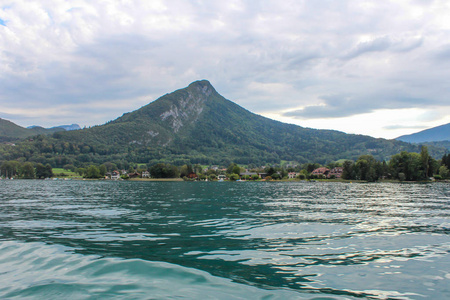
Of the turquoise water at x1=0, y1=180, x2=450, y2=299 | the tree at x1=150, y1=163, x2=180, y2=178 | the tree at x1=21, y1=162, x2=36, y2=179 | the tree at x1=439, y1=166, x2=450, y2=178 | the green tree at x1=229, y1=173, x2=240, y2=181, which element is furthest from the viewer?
the green tree at x1=229, y1=173, x2=240, y2=181

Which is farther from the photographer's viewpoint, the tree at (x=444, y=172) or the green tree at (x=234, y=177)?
the green tree at (x=234, y=177)

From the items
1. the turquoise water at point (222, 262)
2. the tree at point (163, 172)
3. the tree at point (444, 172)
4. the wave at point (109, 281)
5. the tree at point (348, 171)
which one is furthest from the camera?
the tree at point (163, 172)

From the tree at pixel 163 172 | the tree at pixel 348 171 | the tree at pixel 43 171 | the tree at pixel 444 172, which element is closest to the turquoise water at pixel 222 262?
the tree at pixel 348 171

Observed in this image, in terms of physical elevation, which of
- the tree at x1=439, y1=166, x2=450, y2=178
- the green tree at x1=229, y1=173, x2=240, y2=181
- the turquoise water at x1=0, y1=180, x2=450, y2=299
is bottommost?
the green tree at x1=229, y1=173, x2=240, y2=181

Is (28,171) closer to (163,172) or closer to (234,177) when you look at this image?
(163,172)

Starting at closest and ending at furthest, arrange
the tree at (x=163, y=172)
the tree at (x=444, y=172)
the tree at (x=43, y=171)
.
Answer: the tree at (x=444, y=172) < the tree at (x=163, y=172) < the tree at (x=43, y=171)

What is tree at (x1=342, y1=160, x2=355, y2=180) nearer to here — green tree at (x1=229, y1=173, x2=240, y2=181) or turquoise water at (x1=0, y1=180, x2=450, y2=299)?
green tree at (x1=229, y1=173, x2=240, y2=181)

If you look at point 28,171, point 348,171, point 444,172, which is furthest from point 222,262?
point 28,171

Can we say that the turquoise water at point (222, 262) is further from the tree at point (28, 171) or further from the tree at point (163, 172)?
the tree at point (28, 171)

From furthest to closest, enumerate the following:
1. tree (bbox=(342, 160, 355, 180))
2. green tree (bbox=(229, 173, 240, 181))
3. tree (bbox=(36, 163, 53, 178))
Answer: tree (bbox=(36, 163, 53, 178))
green tree (bbox=(229, 173, 240, 181))
tree (bbox=(342, 160, 355, 180))

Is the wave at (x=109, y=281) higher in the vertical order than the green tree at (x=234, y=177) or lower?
higher

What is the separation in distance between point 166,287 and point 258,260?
4.09 metres

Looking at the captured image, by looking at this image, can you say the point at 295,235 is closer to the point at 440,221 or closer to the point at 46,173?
the point at 440,221

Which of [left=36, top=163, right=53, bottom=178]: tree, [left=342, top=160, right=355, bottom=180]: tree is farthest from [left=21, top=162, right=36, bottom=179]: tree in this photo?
[left=342, top=160, right=355, bottom=180]: tree
